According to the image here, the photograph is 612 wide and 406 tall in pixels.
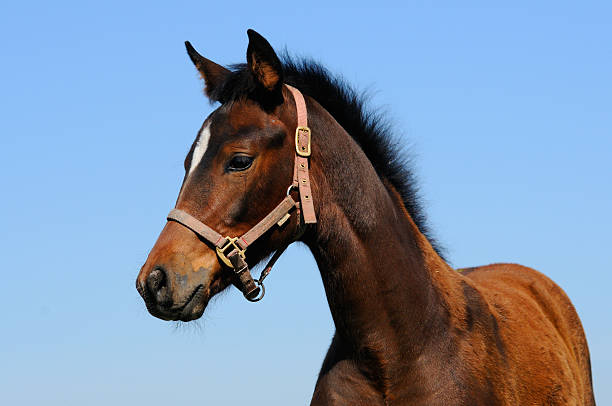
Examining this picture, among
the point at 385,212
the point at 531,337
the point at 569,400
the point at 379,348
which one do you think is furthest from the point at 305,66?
the point at 569,400

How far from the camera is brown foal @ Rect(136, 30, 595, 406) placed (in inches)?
181

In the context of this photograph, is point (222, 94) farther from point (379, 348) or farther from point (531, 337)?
point (531, 337)

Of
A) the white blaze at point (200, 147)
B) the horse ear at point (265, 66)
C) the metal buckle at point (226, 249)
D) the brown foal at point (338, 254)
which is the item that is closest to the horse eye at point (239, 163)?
the brown foal at point (338, 254)

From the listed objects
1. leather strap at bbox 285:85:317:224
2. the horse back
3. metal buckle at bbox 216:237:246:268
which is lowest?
the horse back

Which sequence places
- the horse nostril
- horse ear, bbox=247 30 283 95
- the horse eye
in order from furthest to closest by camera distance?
horse ear, bbox=247 30 283 95
the horse eye
the horse nostril

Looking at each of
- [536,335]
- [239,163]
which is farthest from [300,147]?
[536,335]

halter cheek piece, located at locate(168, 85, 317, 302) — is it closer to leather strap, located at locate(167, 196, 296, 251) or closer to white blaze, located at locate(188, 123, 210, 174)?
leather strap, located at locate(167, 196, 296, 251)

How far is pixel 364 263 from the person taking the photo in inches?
195

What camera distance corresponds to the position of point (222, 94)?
16.8ft

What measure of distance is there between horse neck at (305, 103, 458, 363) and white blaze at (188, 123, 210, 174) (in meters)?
0.70

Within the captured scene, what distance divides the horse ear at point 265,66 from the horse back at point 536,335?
2192 millimetres

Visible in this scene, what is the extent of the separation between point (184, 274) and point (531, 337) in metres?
2.95

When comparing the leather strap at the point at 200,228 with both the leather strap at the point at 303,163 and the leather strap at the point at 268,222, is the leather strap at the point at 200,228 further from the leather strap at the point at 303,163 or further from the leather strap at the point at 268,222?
the leather strap at the point at 303,163

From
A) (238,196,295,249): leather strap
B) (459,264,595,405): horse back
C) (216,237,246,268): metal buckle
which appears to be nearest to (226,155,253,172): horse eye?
(238,196,295,249): leather strap
